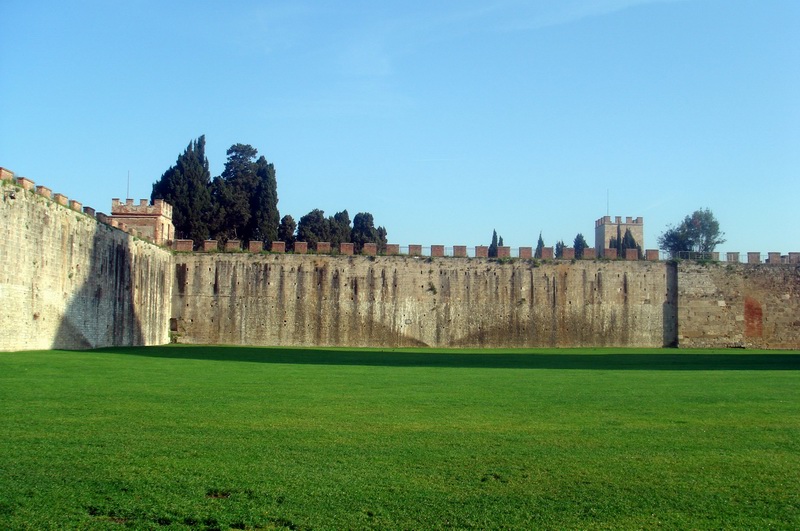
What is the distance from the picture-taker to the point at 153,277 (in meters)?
Result: 34.0

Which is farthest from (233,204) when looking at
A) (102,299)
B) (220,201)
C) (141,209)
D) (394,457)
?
(394,457)

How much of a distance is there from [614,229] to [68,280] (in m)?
59.3

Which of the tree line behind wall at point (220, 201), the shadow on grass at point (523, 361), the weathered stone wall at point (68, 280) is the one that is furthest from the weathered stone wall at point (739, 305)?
the weathered stone wall at point (68, 280)

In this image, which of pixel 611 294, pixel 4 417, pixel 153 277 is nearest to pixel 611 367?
pixel 4 417

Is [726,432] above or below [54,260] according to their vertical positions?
below

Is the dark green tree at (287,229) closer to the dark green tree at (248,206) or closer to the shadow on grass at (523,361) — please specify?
the dark green tree at (248,206)

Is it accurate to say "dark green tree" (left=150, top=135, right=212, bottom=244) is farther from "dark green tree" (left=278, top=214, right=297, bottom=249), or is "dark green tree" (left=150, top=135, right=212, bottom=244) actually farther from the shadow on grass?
the shadow on grass

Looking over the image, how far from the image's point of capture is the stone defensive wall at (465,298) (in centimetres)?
3638

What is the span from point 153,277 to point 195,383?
2159 cm

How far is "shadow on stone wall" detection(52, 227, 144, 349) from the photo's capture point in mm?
25547

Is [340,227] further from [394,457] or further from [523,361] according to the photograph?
[394,457]

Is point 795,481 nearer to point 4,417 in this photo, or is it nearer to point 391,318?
point 4,417

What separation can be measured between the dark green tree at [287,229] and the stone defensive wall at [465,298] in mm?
17791

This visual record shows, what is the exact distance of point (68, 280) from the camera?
82.9 ft
